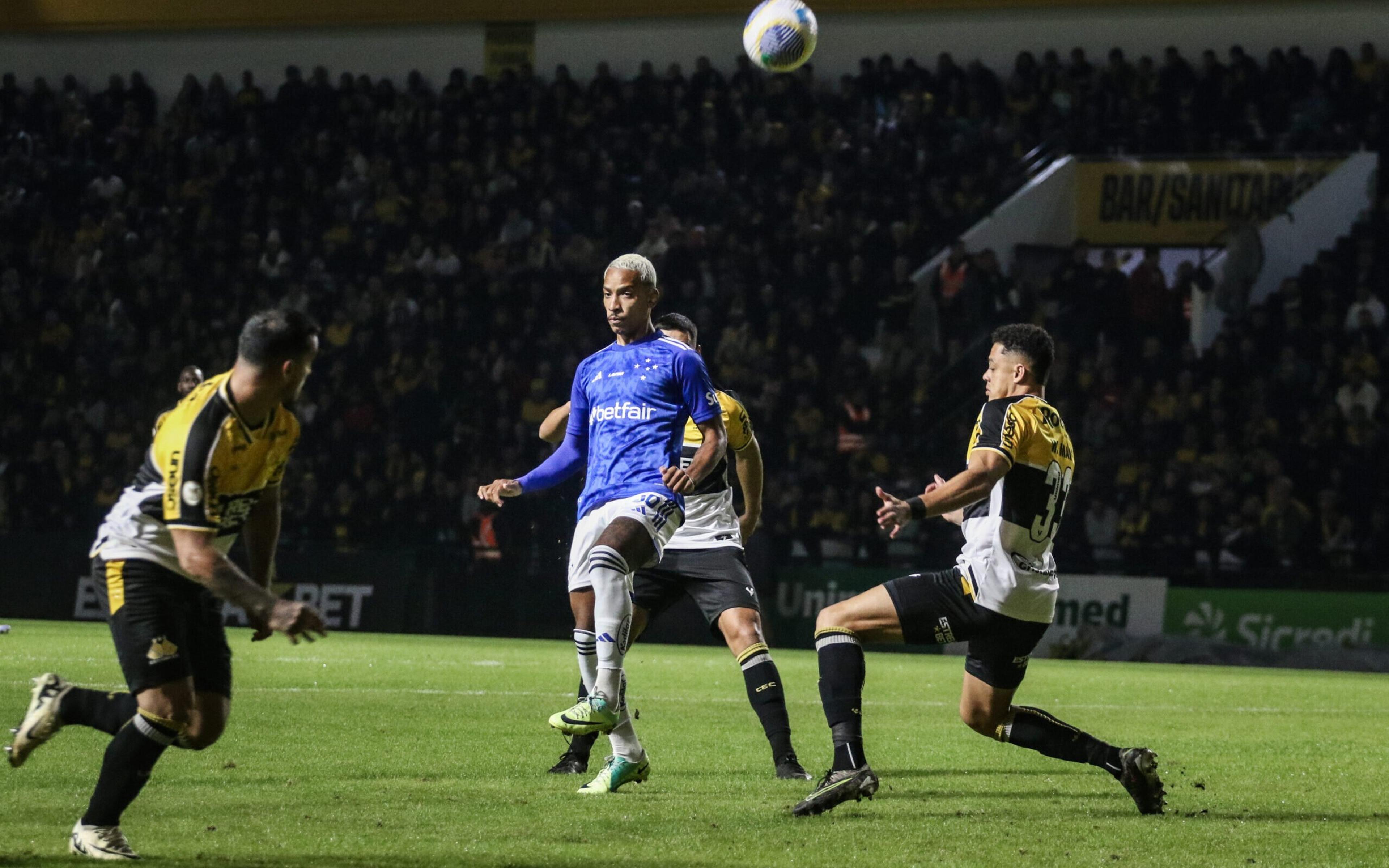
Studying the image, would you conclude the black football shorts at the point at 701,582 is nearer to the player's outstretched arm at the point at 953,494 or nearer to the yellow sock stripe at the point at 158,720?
the player's outstretched arm at the point at 953,494

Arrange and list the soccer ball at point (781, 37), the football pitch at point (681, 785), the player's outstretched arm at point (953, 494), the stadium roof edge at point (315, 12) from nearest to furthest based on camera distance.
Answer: the football pitch at point (681, 785), the player's outstretched arm at point (953, 494), the soccer ball at point (781, 37), the stadium roof edge at point (315, 12)

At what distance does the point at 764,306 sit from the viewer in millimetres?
24828

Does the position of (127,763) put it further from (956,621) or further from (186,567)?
(956,621)

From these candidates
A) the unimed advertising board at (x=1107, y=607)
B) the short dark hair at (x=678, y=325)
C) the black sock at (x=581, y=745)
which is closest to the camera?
the black sock at (x=581, y=745)

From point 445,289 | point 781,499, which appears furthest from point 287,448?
point 445,289

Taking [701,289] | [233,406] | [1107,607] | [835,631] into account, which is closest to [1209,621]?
[1107,607]

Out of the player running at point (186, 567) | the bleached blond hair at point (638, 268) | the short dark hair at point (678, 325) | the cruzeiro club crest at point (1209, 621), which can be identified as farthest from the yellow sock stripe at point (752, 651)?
the cruzeiro club crest at point (1209, 621)

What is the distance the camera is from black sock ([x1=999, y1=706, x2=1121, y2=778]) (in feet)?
23.1

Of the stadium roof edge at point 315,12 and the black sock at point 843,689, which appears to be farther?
the stadium roof edge at point 315,12

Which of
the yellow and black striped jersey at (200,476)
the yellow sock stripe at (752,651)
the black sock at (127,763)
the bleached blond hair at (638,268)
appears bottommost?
the yellow sock stripe at (752,651)

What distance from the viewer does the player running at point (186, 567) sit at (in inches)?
197

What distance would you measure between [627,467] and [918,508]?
55.8 inches

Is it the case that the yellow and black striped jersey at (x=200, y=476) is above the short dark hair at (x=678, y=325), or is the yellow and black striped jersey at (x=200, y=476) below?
A: below

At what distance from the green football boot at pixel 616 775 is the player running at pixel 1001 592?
0.89 metres
